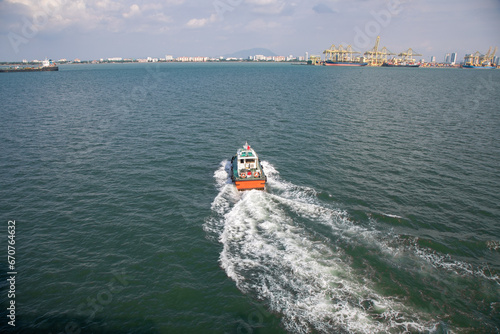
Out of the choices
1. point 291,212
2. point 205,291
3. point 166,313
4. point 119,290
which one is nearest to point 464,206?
point 291,212

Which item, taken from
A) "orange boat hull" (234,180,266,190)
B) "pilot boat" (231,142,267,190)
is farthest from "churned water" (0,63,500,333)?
"pilot boat" (231,142,267,190)

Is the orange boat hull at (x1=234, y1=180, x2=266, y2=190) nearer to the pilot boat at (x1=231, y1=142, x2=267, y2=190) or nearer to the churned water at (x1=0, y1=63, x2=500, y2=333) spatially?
the pilot boat at (x1=231, y1=142, x2=267, y2=190)

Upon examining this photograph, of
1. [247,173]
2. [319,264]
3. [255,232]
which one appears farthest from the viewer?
[247,173]

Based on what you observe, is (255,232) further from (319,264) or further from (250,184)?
(250,184)

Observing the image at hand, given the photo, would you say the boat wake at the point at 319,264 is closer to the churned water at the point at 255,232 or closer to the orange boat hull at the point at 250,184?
the churned water at the point at 255,232

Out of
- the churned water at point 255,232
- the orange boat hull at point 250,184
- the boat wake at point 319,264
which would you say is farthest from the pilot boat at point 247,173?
the boat wake at point 319,264

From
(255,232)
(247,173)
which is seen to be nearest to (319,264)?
(255,232)
